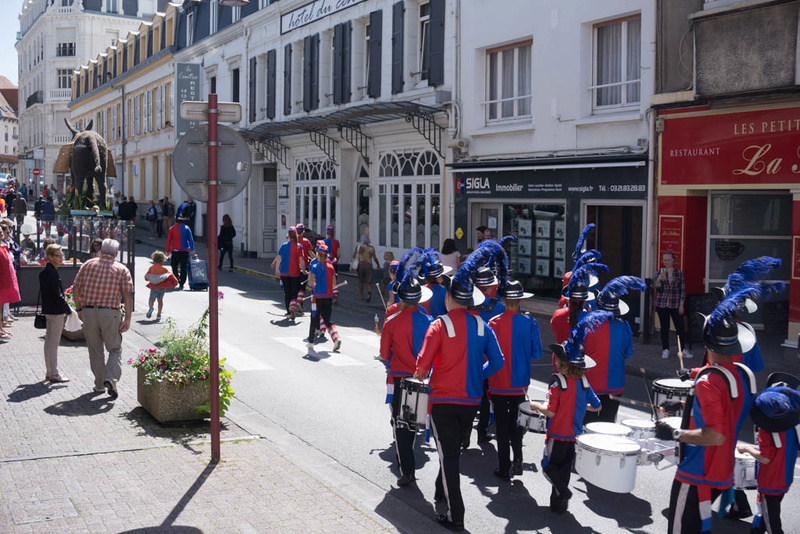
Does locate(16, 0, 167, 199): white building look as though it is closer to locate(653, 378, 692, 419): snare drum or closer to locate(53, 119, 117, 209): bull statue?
locate(53, 119, 117, 209): bull statue

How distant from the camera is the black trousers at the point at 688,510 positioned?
5.40 m

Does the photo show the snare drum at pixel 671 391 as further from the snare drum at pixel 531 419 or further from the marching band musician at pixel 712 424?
the marching band musician at pixel 712 424

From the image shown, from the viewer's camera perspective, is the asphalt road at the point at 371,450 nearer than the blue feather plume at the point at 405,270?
Yes

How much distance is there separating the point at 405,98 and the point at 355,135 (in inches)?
110

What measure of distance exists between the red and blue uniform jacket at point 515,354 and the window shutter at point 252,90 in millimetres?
26923

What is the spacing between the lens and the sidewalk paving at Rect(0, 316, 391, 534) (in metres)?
6.23

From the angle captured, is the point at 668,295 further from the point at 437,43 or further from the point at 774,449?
the point at 437,43

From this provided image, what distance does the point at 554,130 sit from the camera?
18484 mm

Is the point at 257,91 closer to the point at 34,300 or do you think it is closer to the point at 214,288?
the point at 34,300

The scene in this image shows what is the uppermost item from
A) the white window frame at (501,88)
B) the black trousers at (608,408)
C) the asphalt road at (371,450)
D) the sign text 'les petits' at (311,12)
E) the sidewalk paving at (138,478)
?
the sign text 'les petits' at (311,12)

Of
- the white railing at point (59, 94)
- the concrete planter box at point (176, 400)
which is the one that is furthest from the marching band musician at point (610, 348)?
the white railing at point (59, 94)

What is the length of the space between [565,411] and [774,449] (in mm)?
1621

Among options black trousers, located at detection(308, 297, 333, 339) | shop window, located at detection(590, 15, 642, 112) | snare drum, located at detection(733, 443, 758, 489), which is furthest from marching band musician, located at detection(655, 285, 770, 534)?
shop window, located at detection(590, 15, 642, 112)

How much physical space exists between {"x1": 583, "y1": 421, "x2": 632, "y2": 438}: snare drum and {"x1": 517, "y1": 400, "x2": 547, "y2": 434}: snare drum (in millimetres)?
358
